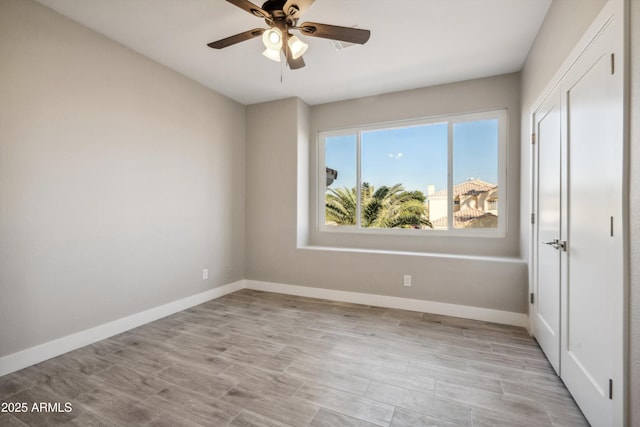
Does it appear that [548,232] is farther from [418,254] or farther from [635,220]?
[418,254]

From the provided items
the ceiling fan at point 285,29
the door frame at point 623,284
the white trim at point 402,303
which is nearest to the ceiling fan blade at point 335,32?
the ceiling fan at point 285,29

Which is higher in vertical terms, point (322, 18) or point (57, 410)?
point (322, 18)

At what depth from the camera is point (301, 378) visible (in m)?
2.02

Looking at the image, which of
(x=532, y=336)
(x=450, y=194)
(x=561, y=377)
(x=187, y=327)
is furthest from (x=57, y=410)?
(x=450, y=194)

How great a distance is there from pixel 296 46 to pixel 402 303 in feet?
9.71

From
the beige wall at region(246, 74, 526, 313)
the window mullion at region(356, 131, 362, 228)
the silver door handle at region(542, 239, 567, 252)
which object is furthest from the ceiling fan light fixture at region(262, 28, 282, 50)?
the silver door handle at region(542, 239, 567, 252)

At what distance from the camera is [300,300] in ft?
12.5

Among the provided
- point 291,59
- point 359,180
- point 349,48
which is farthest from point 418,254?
point 291,59

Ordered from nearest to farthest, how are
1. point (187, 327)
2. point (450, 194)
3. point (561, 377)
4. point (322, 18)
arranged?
point (561, 377), point (322, 18), point (187, 327), point (450, 194)

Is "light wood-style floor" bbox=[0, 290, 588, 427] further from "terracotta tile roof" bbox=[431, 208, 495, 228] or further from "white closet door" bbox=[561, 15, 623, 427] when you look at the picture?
"terracotta tile roof" bbox=[431, 208, 495, 228]

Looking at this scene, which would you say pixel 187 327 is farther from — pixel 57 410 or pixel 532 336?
pixel 532 336

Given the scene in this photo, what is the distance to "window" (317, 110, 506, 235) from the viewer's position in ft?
11.3

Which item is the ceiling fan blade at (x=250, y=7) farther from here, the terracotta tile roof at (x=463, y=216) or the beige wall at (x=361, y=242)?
the terracotta tile roof at (x=463, y=216)

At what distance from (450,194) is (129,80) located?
3794mm
